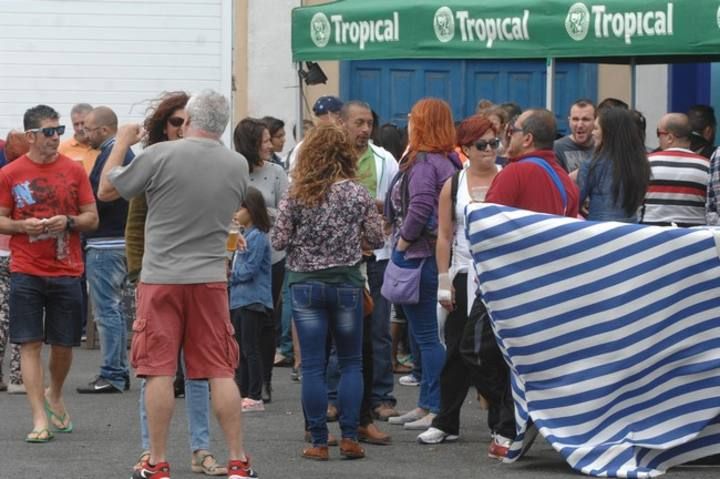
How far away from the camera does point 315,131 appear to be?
368 inches

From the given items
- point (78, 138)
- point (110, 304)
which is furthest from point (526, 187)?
point (78, 138)

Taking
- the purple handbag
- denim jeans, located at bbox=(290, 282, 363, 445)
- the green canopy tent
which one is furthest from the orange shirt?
denim jeans, located at bbox=(290, 282, 363, 445)

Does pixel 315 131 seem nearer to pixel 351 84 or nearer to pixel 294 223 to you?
pixel 294 223

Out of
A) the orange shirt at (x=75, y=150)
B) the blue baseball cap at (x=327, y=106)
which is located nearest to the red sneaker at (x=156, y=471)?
the blue baseball cap at (x=327, y=106)

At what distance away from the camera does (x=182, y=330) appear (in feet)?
27.6

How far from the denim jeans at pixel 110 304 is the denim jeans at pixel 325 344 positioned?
3119 millimetres

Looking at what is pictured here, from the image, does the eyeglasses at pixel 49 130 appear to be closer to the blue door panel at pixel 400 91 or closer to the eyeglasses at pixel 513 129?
the eyeglasses at pixel 513 129

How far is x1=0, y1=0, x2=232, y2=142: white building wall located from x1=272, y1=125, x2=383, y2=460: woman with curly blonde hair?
6.73m

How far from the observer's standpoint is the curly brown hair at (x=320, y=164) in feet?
30.1

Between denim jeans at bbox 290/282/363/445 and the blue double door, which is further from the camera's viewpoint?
the blue double door

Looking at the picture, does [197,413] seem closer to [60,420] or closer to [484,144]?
[60,420]

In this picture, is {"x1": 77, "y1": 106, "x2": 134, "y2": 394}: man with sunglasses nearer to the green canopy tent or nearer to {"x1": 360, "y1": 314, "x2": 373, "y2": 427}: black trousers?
the green canopy tent

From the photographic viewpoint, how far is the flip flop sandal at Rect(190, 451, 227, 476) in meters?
8.85

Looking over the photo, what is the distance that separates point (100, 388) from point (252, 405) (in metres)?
1.53
